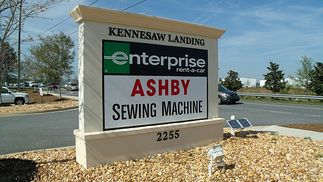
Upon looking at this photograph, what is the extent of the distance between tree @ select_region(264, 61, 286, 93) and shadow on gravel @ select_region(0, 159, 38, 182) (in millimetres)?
29215

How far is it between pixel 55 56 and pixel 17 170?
1777 centimetres

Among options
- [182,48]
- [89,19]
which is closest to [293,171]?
[182,48]

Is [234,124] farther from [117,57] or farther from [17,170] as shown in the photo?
[17,170]

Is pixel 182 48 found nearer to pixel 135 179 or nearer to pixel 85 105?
pixel 85 105

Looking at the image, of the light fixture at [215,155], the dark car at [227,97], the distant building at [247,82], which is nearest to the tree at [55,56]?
the dark car at [227,97]

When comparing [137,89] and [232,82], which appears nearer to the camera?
[137,89]

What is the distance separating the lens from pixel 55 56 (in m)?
19.8

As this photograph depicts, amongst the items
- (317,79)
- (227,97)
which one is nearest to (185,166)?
(227,97)

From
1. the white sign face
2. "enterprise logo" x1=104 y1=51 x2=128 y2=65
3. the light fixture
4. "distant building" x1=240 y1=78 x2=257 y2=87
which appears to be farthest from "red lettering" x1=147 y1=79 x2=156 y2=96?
"distant building" x1=240 y1=78 x2=257 y2=87

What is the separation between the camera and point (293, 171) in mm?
3877

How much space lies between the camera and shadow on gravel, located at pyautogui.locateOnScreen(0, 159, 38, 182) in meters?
3.89

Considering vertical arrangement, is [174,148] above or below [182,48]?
below

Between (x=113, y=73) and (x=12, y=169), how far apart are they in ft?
8.62

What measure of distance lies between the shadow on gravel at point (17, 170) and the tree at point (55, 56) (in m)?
17.0
